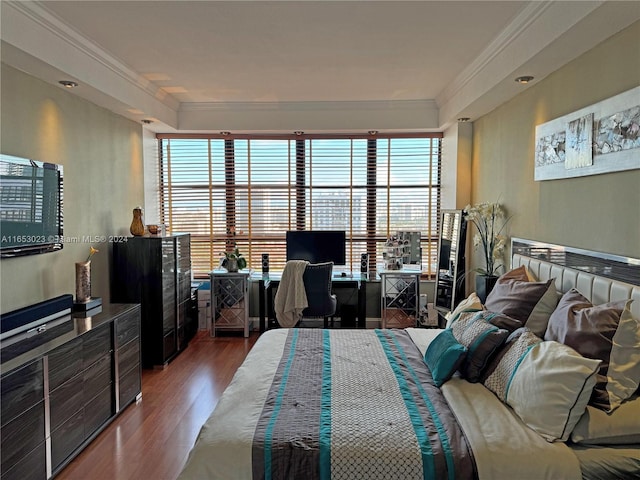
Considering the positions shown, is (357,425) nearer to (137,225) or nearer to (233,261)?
(137,225)

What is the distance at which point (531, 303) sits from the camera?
266cm

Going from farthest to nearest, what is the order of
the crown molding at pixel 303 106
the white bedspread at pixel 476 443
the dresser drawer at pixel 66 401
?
the crown molding at pixel 303 106 < the dresser drawer at pixel 66 401 < the white bedspread at pixel 476 443

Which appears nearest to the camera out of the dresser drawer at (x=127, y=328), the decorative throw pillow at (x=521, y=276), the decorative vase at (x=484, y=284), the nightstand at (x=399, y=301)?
the decorative throw pillow at (x=521, y=276)

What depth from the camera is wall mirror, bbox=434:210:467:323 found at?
4.68m

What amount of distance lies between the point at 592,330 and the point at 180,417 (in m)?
2.74

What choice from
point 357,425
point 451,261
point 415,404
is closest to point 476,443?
point 415,404

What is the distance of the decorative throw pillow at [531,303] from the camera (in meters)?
2.60

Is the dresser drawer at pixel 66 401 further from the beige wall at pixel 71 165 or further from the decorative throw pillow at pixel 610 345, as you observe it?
the decorative throw pillow at pixel 610 345

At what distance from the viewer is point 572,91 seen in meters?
2.86

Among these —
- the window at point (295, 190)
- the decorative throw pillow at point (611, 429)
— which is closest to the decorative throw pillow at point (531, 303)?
the decorative throw pillow at point (611, 429)

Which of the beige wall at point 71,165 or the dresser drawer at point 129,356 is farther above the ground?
the beige wall at point 71,165

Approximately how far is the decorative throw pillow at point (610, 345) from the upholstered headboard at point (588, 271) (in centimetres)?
22

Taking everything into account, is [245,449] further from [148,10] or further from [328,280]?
[328,280]

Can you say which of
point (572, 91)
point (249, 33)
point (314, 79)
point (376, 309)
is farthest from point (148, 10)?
point (376, 309)
